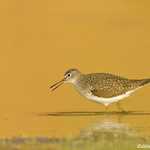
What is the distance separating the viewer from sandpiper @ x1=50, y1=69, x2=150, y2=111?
17781 millimetres

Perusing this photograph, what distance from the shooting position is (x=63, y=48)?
21.7 meters

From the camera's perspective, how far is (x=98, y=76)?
18094mm

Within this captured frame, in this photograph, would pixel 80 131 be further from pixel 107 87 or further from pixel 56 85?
pixel 56 85

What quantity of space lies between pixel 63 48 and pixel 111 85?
157 inches

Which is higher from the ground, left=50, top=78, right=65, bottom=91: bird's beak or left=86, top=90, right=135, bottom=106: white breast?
left=50, top=78, right=65, bottom=91: bird's beak

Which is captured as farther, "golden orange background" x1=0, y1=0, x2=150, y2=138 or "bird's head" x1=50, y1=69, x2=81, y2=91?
"bird's head" x1=50, y1=69, x2=81, y2=91

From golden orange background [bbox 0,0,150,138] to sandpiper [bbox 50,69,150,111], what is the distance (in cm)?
26

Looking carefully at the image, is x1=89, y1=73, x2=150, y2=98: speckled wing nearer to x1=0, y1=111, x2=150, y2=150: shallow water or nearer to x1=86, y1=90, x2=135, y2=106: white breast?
x1=86, y1=90, x2=135, y2=106: white breast

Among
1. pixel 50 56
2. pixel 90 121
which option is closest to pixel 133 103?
pixel 90 121

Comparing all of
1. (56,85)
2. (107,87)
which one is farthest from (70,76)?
(107,87)

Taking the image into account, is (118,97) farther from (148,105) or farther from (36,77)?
(36,77)

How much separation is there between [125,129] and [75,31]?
25.4 feet

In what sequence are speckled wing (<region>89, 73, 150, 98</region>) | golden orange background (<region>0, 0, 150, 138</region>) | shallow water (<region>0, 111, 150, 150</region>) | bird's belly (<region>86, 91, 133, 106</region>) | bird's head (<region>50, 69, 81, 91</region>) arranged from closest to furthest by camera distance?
shallow water (<region>0, 111, 150, 150</region>) → bird's belly (<region>86, 91, 133, 106</region>) → speckled wing (<region>89, 73, 150, 98</region>) → golden orange background (<region>0, 0, 150, 138</region>) → bird's head (<region>50, 69, 81, 91</region>)

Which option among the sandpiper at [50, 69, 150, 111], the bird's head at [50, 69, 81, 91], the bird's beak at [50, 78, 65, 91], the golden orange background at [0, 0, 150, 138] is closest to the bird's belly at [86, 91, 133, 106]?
the sandpiper at [50, 69, 150, 111]
